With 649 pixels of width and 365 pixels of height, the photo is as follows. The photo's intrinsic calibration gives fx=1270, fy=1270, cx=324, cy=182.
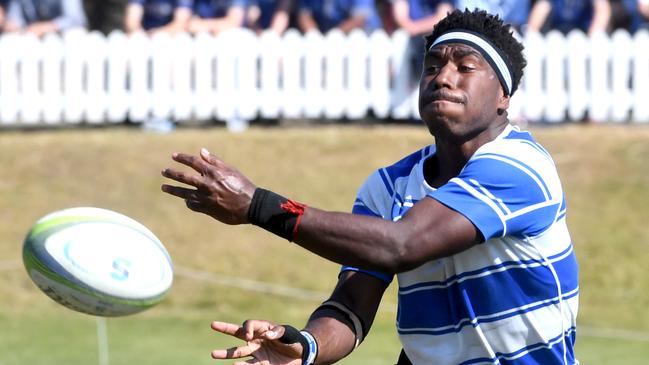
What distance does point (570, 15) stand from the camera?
1561 centimetres

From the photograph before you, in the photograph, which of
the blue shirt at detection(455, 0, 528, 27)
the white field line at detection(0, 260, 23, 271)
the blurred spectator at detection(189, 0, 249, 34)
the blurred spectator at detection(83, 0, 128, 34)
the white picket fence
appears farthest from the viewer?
the blurred spectator at detection(83, 0, 128, 34)

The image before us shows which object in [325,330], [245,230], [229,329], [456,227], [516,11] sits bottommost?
[245,230]

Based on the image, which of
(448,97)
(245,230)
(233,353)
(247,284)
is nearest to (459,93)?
(448,97)

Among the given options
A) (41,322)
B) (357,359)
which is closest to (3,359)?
(41,322)

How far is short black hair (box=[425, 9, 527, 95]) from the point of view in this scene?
4.72m

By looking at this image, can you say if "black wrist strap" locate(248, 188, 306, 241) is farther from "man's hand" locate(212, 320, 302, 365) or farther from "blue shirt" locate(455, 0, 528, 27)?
"blue shirt" locate(455, 0, 528, 27)

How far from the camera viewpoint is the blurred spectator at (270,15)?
15.7m

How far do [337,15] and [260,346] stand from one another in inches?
452

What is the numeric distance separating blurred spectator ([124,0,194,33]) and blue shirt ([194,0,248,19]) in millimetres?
117

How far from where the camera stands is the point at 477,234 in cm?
432

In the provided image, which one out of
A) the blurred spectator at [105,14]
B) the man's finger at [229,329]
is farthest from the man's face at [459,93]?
the blurred spectator at [105,14]

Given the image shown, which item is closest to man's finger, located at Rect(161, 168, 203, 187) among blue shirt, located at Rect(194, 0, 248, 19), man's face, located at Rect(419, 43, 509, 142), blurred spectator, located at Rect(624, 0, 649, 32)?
man's face, located at Rect(419, 43, 509, 142)

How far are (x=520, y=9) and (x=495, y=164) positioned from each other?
33.7ft

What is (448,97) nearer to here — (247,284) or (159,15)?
(247,284)
